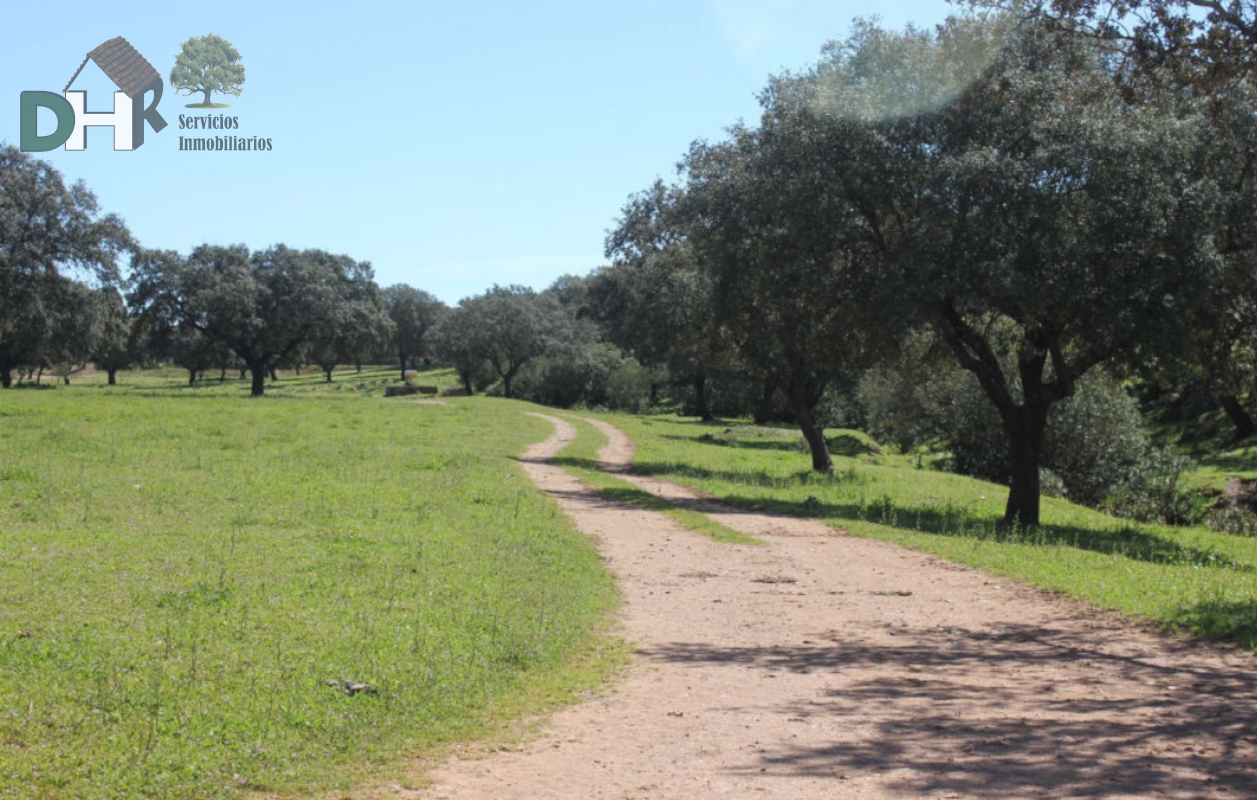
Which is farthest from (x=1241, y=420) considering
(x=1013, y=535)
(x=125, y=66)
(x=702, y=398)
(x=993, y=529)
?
(x=125, y=66)

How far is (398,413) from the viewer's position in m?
42.4

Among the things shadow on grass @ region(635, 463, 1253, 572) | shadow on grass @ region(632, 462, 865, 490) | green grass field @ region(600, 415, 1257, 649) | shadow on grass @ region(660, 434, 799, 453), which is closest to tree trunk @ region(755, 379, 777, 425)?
shadow on grass @ region(660, 434, 799, 453)

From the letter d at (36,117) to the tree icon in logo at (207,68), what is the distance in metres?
2.45

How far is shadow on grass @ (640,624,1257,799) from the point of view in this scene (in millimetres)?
5805

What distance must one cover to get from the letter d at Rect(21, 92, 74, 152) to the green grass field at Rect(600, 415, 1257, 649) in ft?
53.5

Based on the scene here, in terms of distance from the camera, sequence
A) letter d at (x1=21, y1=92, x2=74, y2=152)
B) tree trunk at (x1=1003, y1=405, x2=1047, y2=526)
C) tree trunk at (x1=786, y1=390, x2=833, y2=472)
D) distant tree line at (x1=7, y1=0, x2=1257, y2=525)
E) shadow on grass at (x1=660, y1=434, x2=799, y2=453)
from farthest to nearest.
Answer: shadow on grass at (x1=660, y1=434, x2=799, y2=453) < tree trunk at (x1=786, y1=390, x2=833, y2=472) < letter d at (x1=21, y1=92, x2=74, y2=152) < tree trunk at (x1=1003, y1=405, x2=1047, y2=526) < distant tree line at (x1=7, y1=0, x2=1257, y2=525)

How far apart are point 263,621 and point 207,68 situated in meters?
19.4

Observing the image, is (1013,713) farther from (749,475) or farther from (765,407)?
(765,407)

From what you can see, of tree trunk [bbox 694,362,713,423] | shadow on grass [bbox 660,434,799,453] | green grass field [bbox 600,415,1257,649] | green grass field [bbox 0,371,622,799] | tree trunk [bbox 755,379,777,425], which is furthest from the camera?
tree trunk [bbox 694,362,713,423]

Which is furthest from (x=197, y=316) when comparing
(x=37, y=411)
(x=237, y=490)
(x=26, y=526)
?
(x=26, y=526)

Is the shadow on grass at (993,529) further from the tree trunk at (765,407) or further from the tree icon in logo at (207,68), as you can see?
the tree trunk at (765,407)

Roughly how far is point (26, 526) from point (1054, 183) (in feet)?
53.7

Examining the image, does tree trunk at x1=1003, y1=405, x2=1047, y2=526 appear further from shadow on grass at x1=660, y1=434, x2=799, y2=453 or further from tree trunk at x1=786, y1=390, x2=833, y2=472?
shadow on grass at x1=660, y1=434, x2=799, y2=453

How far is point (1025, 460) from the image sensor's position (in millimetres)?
20516
